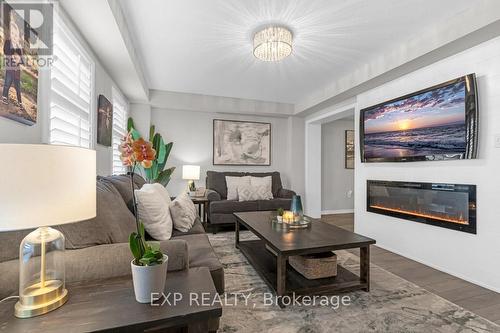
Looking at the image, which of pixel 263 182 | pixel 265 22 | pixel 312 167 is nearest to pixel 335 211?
pixel 312 167

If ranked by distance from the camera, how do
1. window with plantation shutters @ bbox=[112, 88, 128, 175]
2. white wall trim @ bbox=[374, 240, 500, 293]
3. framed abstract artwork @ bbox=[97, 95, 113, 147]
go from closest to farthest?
white wall trim @ bbox=[374, 240, 500, 293] < framed abstract artwork @ bbox=[97, 95, 113, 147] < window with plantation shutters @ bbox=[112, 88, 128, 175]

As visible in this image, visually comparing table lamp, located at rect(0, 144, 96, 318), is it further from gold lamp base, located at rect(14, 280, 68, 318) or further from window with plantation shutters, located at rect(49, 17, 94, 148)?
window with plantation shutters, located at rect(49, 17, 94, 148)

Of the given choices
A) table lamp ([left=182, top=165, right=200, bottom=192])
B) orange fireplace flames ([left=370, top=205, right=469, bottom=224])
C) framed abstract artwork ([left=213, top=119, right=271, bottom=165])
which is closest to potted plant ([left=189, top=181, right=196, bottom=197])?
table lamp ([left=182, top=165, right=200, bottom=192])

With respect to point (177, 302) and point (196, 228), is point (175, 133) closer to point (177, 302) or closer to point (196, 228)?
point (196, 228)

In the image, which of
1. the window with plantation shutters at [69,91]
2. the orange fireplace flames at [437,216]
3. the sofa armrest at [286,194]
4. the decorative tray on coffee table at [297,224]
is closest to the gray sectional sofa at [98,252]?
the window with plantation shutters at [69,91]

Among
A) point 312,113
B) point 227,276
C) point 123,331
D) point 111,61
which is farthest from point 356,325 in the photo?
point 312,113

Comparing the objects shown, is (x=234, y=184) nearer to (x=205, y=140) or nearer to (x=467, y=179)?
(x=205, y=140)

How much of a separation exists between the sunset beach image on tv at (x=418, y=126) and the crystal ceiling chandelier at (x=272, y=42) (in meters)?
1.59

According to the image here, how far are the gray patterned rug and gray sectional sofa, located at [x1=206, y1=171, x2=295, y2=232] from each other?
1.80 m

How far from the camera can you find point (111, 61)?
2629 mm

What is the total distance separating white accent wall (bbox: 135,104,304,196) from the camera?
4.62 m

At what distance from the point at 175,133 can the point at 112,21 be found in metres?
2.84

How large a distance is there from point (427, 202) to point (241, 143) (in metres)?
3.29

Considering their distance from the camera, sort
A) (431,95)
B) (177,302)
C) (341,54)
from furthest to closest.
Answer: (341,54)
(431,95)
(177,302)
